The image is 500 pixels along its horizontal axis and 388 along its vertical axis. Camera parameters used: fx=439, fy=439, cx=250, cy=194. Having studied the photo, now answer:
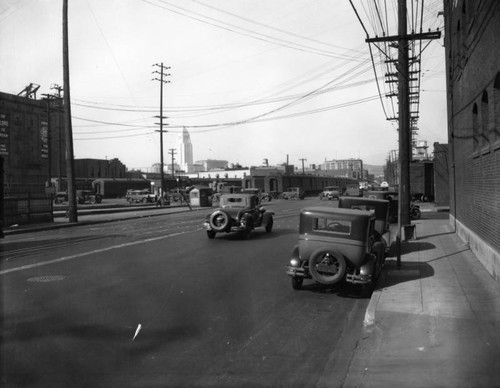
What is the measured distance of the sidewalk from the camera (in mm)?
4453

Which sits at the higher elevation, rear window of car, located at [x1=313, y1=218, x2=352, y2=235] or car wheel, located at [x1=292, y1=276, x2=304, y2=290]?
rear window of car, located at [x1=313, y1=218, x2=352, y2=235]

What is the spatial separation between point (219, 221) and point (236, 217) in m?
0.69

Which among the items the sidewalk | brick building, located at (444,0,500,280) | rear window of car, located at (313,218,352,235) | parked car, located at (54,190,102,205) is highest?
brick building, located at (444,0,500,280)

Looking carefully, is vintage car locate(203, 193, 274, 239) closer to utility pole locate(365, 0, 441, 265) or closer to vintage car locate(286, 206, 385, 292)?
utility pole locate(365, 0, 441, 265)

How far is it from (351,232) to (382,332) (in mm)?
2548

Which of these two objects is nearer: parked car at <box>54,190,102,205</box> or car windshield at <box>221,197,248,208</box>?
car windshield at <box>221,197,248,208</box>

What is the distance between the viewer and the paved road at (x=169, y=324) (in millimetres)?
4531

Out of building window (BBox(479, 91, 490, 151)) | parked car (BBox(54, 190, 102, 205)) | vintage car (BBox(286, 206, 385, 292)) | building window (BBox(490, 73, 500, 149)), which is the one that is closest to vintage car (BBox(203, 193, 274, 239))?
vintage car (BBox(286, 206, 385, 292))

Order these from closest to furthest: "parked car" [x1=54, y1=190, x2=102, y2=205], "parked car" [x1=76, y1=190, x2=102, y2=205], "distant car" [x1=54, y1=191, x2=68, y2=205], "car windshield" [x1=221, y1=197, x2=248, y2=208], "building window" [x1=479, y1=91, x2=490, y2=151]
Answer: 1. "building window" [x1=479, y1=91, x2=490, y2=151]
2. "car windshield" [x1=221, y1=197, x2=248, y2=208]
3. "distant car" [x1=54, y1=191, x2=68, y2=205]
4. "parked car" [x1=54, y1=190, x2=102, y2=205]
5. "parked car" [x1=76, y1=190, x2=102, y2=205]

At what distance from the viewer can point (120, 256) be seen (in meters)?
12.0

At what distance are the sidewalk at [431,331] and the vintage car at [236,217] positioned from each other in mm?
7073

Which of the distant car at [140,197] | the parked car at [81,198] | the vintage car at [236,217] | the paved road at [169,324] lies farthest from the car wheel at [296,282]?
the parked car at [81,198]

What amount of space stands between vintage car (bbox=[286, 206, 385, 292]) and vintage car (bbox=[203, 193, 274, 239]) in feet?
24.5

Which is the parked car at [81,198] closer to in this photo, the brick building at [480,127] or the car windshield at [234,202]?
the car windshield at [234,202]
